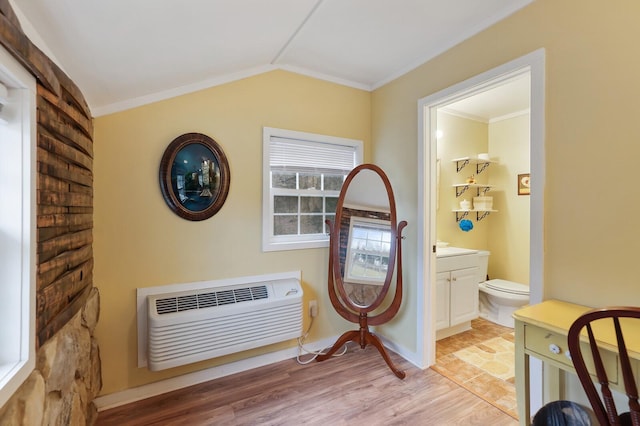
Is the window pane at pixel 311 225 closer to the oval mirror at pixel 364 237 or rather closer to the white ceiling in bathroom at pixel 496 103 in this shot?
the oval mirror at pixel 364 237

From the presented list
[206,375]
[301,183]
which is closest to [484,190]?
[301,183]

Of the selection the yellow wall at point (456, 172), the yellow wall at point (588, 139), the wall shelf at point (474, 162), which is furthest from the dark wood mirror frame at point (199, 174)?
the wall shelf at point (474, 162)

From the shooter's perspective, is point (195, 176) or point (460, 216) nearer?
point (195, 176)

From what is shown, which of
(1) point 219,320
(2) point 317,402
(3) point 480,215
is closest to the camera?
(2) point 317,402

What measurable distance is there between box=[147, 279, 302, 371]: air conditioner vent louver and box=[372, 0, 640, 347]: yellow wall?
1.72 m

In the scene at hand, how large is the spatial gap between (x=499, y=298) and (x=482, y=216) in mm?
1032

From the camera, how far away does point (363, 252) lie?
8.05ft

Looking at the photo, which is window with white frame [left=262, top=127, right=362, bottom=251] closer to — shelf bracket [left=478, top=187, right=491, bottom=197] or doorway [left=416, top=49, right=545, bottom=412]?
doorway [left=416, top=49, right=545, bottom=412]

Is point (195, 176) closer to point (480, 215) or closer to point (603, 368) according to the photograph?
point (603, 368)

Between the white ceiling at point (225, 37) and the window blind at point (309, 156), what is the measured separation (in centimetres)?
61

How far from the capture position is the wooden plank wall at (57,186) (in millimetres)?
945

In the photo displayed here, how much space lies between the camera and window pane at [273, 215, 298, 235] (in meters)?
2.46

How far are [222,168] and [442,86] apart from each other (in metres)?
1.74

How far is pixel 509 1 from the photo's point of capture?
163 centimetres
